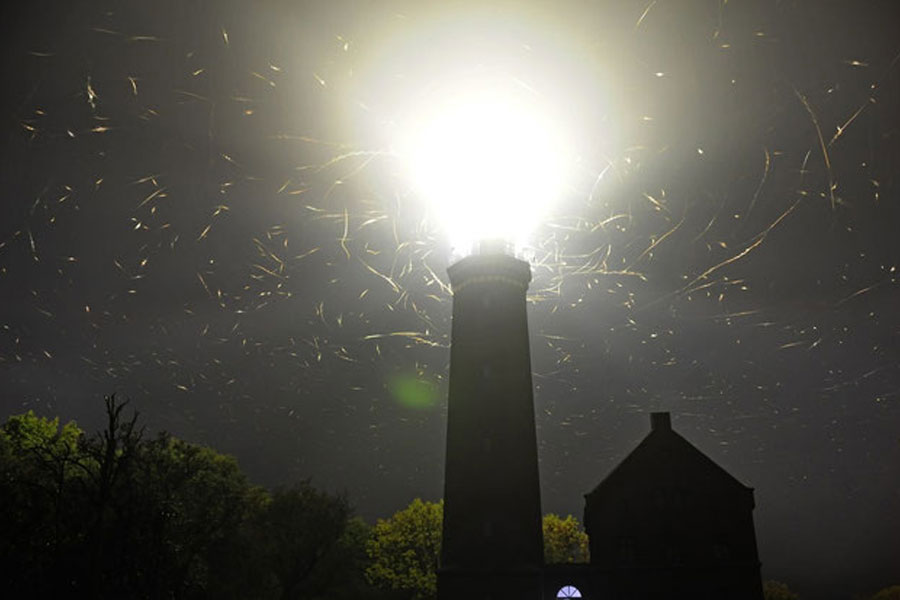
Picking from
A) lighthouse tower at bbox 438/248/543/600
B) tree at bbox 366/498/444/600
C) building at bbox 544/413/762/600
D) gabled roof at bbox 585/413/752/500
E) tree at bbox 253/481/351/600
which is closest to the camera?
lighthouse tower at bbox 438/248/543/600

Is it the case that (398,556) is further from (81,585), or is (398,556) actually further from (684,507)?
(81,585)

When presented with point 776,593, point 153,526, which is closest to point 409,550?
point 153,526

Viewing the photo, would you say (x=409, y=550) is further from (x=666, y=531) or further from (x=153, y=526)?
(x=153, y=526)

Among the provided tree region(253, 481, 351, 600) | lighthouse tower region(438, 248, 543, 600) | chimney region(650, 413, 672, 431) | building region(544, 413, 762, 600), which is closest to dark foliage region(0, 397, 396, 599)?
tree region(253, 481, 351, 600)

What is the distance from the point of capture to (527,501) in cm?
2677

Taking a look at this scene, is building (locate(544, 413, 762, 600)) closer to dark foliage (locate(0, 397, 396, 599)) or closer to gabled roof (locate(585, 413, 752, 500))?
gabled roof (locate(585, 413, 752, 500))

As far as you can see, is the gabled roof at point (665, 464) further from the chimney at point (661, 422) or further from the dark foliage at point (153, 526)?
the dark foliage at point (153, 526)

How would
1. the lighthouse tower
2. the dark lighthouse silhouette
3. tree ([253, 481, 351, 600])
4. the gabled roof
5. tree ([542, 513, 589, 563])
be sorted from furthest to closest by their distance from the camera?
1. tree ([542, 513, 589, 563])
2. tree ([253, 481, 351, 600])
3. the gabled roof
4. the dark lighthouse silhouette
5. the lighthouse tower

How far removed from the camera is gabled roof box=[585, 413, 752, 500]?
104ft

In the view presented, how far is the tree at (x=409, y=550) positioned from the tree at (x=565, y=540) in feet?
46.8

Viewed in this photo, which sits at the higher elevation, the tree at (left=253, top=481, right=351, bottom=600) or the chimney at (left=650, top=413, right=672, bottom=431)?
the chimney at (left=650, top=413, right=672, bottom=431)

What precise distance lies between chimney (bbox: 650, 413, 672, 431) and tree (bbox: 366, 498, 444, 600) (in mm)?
24029

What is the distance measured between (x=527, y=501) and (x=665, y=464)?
32.3 feet

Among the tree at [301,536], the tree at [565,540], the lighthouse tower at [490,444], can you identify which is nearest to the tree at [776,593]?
the tree at [565,540]
